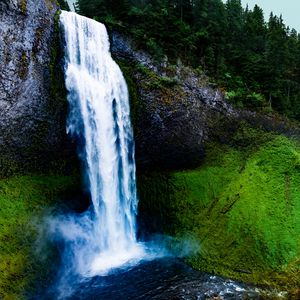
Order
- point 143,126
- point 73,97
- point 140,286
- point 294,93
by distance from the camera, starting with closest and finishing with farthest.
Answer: point 140,286 → point 73,97 → point 143,126 → point 294,93

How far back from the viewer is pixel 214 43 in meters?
29.3

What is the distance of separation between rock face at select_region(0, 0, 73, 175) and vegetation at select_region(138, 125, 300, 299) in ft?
20.7

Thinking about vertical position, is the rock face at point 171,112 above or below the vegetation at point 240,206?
above

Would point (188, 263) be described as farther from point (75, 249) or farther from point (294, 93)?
point (294, 93)

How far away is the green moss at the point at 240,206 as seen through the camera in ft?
61.5

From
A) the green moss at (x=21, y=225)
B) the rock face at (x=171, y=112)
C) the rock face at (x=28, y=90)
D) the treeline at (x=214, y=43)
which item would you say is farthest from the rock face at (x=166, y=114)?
the green moss at (x=21, y=225)

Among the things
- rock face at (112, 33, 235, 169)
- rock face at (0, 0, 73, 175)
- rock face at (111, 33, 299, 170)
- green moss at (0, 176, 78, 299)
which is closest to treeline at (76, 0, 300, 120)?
rock face at (111, 33, 299, 170)

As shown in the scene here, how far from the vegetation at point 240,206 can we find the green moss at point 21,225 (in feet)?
19.3

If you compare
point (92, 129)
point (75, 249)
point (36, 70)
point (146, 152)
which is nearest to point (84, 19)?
point (36, 70)

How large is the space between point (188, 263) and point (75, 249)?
588 cm

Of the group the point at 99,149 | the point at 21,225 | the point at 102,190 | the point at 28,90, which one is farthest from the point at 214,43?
the point at 21,225

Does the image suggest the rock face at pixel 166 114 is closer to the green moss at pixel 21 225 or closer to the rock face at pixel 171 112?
the rock face at pixel 171 112

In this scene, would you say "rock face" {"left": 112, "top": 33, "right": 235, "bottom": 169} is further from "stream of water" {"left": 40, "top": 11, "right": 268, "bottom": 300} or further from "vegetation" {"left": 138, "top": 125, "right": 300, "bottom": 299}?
"stream of water" {"left": 40, "top": 11, "right": 268, "bottom": 300}

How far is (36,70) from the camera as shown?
19.9 m
